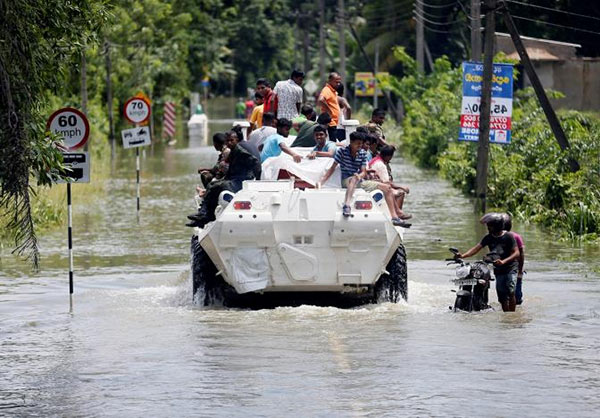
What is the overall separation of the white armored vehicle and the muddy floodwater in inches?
17.2

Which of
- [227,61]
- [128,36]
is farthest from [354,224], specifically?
[227,61]

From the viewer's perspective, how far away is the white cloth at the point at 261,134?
64.4ft

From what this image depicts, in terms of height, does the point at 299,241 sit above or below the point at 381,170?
below

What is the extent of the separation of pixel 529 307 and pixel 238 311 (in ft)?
11.4

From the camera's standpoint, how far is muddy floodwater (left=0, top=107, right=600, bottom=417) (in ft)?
38.9

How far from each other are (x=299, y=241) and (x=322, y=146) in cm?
252

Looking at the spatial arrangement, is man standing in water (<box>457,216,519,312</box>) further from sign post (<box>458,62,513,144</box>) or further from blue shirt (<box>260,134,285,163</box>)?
sign post (<box>458,62,513,144</box>)

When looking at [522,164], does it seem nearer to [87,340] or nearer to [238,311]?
[238,311]

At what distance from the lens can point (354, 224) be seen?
53.6 ft

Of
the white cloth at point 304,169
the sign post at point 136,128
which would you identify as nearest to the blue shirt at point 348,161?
the white cloth at point 304,169

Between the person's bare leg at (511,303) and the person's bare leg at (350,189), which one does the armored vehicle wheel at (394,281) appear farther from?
the person's bare leg at (511,303)

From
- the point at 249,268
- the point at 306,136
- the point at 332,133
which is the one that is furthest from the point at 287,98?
the point at 249,268

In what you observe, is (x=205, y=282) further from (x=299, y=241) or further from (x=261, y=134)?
(x=261, y=134)

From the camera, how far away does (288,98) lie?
70.5 ft
